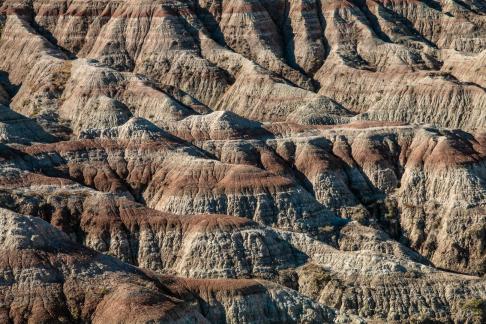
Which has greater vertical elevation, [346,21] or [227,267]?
[346,21]

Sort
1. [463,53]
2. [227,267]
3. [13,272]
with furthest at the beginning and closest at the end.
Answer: [463,53] < [227,267] < [13,272]

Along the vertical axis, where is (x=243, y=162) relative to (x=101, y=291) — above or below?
above

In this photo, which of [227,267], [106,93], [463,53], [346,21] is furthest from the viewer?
[346,21]

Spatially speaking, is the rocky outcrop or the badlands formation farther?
the badlands formation

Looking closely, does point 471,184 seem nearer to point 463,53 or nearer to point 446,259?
point 446,259

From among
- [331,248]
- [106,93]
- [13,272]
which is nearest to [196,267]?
[331,248]

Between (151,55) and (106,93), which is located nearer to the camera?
(106,93)

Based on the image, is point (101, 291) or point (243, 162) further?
point (243, 162)

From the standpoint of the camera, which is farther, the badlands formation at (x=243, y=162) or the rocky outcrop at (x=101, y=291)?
the badlands formation at (x=243, y=162)
